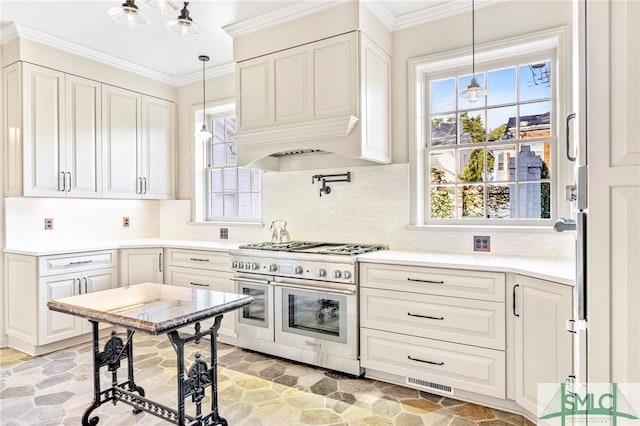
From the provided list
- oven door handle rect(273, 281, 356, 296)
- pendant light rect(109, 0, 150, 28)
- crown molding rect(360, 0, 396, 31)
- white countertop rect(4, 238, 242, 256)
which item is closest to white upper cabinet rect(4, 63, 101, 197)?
white countertop rect(4, 238, 242, 256)

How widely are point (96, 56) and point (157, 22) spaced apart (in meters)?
1.02

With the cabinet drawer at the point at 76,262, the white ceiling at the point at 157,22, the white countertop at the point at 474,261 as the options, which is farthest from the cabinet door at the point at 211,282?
the white ceiling at the point at 157,22

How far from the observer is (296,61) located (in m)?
3.19

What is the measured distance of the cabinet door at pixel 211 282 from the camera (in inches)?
139

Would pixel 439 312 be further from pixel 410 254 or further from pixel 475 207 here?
pixel 475 207

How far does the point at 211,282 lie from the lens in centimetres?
363

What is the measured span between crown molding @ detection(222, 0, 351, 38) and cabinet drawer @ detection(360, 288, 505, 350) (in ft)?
7.12

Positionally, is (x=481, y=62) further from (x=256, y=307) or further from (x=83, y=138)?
(x=83, y=138)

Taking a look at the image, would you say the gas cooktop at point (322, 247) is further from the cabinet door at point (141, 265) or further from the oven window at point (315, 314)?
the cabinet door at point (141, 265)

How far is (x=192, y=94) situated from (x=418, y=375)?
152 inches

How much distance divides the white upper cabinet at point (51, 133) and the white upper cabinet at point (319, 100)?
63.8 inches

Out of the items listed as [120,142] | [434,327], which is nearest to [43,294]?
[120,142]

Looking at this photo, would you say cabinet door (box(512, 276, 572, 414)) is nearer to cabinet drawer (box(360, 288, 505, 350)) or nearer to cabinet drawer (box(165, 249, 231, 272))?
cabinet drawer (box(360, 288, 505, 350))

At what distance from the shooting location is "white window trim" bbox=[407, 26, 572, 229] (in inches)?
108
